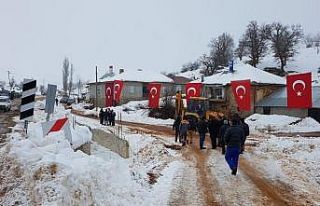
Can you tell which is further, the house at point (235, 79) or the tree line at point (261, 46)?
the tree line at point (261, 46)

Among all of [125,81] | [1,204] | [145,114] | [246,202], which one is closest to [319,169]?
[246,202]

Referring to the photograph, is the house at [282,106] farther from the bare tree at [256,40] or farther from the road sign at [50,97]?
the road sign at [50,97]

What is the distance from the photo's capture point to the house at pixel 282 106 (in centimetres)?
4416

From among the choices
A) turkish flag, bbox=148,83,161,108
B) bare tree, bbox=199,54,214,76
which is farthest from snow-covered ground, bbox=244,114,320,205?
bare tree, bbox=199,54,214,76

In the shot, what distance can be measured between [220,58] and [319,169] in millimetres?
77532

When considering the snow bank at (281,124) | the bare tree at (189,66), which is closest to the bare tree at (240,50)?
the bare tree at (189,66)

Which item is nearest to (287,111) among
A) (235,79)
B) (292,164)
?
(235,79)

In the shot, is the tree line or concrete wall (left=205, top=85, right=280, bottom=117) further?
the tree line

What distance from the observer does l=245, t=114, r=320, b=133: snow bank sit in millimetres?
37656

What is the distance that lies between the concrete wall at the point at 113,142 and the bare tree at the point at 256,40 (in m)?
67.1

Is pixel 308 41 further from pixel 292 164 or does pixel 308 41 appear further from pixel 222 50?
pixel 292 164

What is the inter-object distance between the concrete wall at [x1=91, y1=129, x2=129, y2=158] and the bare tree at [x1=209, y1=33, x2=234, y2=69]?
233 feet

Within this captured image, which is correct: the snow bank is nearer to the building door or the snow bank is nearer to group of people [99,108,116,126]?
the building door

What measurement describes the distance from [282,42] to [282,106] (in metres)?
41.3
